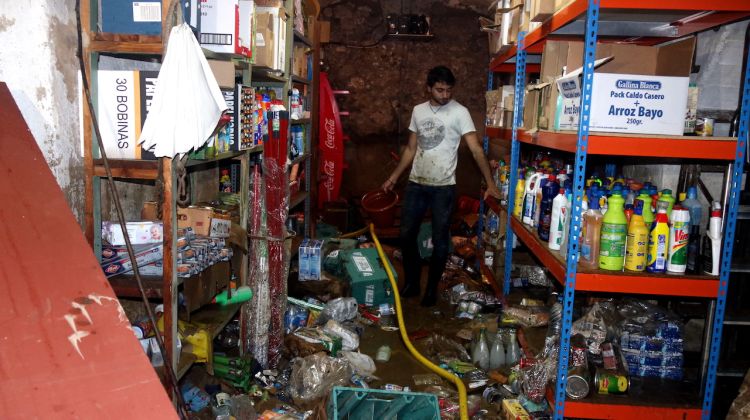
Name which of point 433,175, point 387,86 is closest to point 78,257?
point 433,175

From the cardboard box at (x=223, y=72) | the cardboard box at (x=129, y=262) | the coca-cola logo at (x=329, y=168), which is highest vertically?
the cardboard box at (x=223, y=72)

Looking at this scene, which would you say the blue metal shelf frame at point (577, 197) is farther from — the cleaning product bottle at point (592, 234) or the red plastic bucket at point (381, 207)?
the red plastic bucket at point (381, 207)

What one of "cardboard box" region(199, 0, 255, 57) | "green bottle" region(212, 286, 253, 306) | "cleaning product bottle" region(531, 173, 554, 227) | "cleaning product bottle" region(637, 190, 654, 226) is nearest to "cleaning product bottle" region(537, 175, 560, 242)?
"cleaning product bottle" region(531, 173, 554, 227)

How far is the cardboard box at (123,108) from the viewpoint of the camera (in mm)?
2303

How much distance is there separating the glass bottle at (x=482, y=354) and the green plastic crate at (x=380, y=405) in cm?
104

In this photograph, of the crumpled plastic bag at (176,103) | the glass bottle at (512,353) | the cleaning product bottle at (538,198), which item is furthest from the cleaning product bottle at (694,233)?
the crumpled plastic bag at (176,103)

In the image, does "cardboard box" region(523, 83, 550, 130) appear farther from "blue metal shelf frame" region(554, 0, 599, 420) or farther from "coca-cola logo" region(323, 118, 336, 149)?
"coca-cola logo" region(323, 118, 336, 149)

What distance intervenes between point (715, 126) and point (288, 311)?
2.69 meters

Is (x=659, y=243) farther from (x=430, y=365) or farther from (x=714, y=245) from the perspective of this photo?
(x=430, y=365)

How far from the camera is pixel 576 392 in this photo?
2428 mm

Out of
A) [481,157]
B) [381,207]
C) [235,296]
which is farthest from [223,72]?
[381,207]

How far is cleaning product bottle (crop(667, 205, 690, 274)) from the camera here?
228 centimetres

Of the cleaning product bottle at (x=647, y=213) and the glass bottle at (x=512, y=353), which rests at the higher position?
the cleaning product bottle at (x=647, y=213)

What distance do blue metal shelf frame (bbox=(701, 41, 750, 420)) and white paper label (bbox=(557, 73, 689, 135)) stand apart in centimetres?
21
